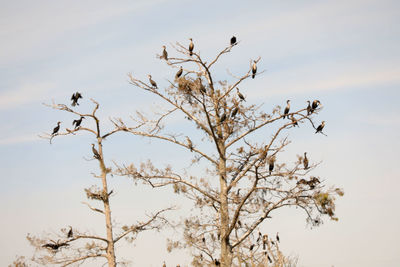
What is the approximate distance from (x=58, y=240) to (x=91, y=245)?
1.13 m

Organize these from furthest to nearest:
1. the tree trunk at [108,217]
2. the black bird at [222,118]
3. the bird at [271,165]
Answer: the tree trunk at [108,217] → the black bird at [222,118] → the bird at [271,165]

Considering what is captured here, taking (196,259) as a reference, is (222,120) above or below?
above

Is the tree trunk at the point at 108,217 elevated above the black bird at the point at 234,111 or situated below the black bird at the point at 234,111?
below

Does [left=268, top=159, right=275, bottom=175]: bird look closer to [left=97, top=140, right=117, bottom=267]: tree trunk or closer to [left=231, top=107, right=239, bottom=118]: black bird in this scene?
[left=231, top=107, right=239, bottom=118]: black bird

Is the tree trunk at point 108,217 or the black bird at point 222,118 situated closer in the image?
the black bird at point 222,118

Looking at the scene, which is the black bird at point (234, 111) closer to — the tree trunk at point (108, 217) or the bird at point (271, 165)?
the bird at point (271, 165)

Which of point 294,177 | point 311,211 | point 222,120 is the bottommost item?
point 311,211

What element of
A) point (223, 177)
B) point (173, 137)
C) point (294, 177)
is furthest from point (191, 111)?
point (294, 177)

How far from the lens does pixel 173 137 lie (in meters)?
16.5

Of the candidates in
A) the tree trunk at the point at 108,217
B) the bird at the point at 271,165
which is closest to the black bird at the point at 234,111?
the bird at the point at 271,165

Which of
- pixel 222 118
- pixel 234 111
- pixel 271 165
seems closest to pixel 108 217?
pixel 222 118

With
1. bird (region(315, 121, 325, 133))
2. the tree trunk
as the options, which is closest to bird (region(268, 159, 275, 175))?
bird (region(315, 121, 325, 133))

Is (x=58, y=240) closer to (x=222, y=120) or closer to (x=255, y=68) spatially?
(x=222, y=120)

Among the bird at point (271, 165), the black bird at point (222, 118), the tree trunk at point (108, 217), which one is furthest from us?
the tree trunk at point (108, 217)
